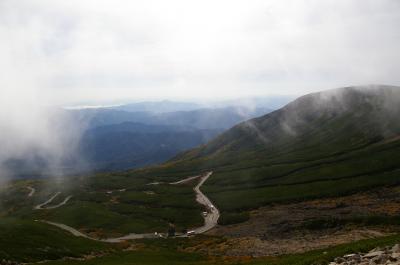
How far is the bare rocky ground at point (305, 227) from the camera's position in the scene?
95.9 meters

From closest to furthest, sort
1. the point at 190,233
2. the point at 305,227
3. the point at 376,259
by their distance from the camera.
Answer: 1. the point at 376,259
2. the point at 305,227
3. the point at 190,233

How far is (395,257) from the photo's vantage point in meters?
26.2

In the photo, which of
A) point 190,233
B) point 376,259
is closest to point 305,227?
point 190,233

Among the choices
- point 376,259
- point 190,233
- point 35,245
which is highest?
point 376,259

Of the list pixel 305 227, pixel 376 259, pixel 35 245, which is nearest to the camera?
pixel 376 259

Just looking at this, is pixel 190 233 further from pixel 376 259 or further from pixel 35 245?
pixel 376 259

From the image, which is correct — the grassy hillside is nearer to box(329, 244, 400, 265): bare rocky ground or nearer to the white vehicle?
box(329, 244, 400, 265): bare rocky ground

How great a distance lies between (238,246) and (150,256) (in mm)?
34089

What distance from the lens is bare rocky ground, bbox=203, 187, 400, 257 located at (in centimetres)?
9594

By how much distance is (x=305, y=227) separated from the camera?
408 ft

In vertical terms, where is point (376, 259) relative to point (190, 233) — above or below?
above

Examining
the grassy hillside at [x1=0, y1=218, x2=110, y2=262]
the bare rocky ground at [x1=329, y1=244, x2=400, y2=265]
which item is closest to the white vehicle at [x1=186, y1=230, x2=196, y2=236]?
the grassy hillside at [x1=0, y1=218, x2=110, y2=262]

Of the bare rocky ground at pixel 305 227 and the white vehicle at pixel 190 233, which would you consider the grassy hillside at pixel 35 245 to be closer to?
the bare rocky ground at pixel 305 227

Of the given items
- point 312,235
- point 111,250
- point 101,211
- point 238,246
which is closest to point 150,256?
point 111,250
